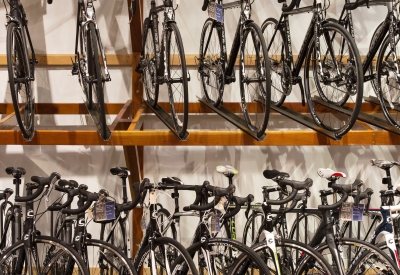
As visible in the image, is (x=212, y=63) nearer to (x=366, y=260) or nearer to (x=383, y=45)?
(x=383, y=45)

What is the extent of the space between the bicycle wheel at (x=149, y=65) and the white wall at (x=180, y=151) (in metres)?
0.43

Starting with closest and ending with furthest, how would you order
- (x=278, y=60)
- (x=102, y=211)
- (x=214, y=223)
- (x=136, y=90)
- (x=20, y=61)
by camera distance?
(x=214, y=223) → (x=102, y=211) → (x=20, y=61) → (x=136, y=90) → (x=278, y=60)

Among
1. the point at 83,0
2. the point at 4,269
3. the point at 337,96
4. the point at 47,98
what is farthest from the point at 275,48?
the point at 4,269

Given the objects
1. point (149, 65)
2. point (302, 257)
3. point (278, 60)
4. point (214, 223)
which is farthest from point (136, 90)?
point (302, 257)

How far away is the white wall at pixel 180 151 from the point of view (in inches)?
164

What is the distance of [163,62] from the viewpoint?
330 cm

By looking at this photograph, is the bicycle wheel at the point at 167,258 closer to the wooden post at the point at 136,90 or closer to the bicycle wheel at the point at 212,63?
the wooden post at the point at 136,90

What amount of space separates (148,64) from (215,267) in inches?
62.2

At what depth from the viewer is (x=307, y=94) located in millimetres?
3414

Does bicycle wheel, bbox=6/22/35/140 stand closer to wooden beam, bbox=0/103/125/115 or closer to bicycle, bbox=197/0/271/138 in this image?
wooden beam, bbox=0/103/125/115

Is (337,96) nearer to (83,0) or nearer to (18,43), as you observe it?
(83,0)

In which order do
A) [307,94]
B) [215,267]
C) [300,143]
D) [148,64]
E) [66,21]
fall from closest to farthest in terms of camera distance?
[215,267]
[300,143]
[307,94]
[148,64]
[66,21]

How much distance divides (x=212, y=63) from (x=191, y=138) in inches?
37.8

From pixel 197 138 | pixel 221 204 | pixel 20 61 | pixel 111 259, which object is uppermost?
pixel 20 61
